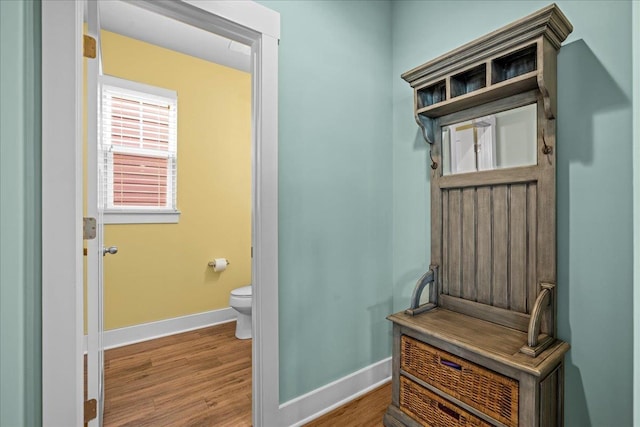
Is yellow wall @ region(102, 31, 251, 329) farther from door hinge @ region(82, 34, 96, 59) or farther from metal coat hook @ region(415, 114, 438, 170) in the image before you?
metal coat hook @ region(415, 114, 438, 170)

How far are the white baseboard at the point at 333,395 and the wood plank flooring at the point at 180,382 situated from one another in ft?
0.94

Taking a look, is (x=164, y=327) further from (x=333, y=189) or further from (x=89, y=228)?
(x=333, y=189)

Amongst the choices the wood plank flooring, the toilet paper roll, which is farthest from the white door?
the toilet paper roll

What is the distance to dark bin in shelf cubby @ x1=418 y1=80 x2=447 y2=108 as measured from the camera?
1.76 metres

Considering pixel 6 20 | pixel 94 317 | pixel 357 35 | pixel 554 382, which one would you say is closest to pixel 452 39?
pixel 357 35

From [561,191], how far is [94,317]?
213 cm

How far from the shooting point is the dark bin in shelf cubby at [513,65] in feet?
4.58

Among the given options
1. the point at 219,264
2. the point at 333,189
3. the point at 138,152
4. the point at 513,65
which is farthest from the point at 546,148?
the point at 138,152

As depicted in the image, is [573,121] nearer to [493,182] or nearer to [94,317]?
[493,182]

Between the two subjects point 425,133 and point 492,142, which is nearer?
point 492,142

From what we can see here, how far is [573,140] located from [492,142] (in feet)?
1.06

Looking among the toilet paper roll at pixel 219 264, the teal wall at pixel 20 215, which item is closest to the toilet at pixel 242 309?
the toilet paper roll at pixel 219 264

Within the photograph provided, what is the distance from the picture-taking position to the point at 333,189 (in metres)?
1.85

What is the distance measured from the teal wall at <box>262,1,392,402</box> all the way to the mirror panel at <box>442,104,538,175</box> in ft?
1.58
